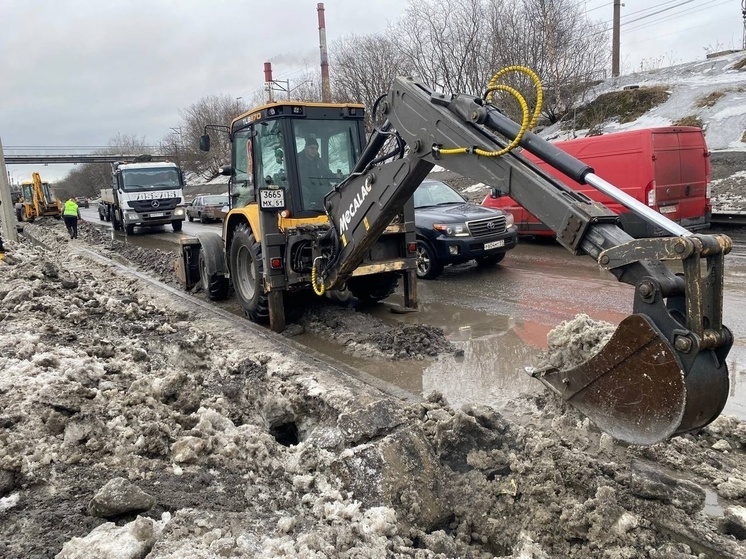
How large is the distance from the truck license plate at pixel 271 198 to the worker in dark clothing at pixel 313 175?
346mm

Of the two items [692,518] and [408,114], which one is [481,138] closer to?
[408,114]

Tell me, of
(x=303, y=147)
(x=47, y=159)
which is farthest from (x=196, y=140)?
(x=303, y=147)

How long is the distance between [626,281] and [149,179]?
22001mm

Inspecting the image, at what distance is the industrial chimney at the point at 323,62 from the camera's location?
28720 mm

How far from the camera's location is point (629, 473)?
3.38m

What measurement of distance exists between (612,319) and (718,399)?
176 inches

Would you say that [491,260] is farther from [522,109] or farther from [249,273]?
[522,109]

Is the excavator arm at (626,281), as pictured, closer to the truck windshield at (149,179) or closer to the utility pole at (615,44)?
the truck windshield at (149,179)

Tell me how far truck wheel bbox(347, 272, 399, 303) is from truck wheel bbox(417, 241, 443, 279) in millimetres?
2101

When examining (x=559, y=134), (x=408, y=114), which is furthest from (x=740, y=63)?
(x=408, y=114)

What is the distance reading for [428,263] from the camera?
407 inches

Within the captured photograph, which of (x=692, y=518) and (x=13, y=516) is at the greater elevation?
(x=13, y=516)

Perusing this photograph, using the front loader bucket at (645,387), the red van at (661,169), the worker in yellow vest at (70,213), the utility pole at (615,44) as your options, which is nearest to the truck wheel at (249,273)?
the front loader bucket at (645,387)

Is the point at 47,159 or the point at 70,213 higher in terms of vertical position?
the point at 47,159
